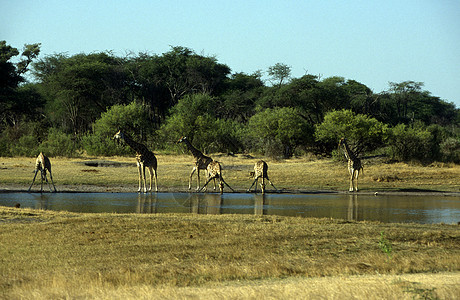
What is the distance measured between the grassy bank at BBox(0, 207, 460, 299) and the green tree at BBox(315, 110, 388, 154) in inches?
1151

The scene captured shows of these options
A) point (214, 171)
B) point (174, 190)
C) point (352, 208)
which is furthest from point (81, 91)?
point (352, 208)

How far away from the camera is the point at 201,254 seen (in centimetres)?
1187

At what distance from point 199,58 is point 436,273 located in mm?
65051

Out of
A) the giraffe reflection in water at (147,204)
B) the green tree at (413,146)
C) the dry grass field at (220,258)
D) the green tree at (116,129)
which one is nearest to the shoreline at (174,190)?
the giraffe reflection in water at (147,204)

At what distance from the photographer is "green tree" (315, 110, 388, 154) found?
45.9 meters

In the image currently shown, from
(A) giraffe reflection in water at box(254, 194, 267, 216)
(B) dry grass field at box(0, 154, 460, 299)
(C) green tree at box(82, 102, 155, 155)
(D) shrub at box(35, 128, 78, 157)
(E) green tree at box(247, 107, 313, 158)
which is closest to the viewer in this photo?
(B) dry grass field at box(0, 154, 460, 299)

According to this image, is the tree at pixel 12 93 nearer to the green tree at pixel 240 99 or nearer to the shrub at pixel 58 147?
the shrub at pixel 58 147

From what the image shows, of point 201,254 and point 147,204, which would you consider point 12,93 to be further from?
point 201,254

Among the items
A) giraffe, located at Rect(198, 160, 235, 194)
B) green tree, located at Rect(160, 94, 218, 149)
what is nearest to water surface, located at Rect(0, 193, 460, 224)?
giraffe, located at Rect(198, 160, 235, 194)

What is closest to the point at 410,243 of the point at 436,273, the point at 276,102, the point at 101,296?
the point at 436,273

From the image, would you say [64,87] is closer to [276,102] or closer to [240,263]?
[276,102]

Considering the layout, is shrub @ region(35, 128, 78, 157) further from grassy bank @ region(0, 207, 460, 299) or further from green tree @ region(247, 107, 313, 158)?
grassy bank @ region(0, 207, 460, 299)

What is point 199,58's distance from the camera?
73.8m

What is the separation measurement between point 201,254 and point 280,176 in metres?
23.3
